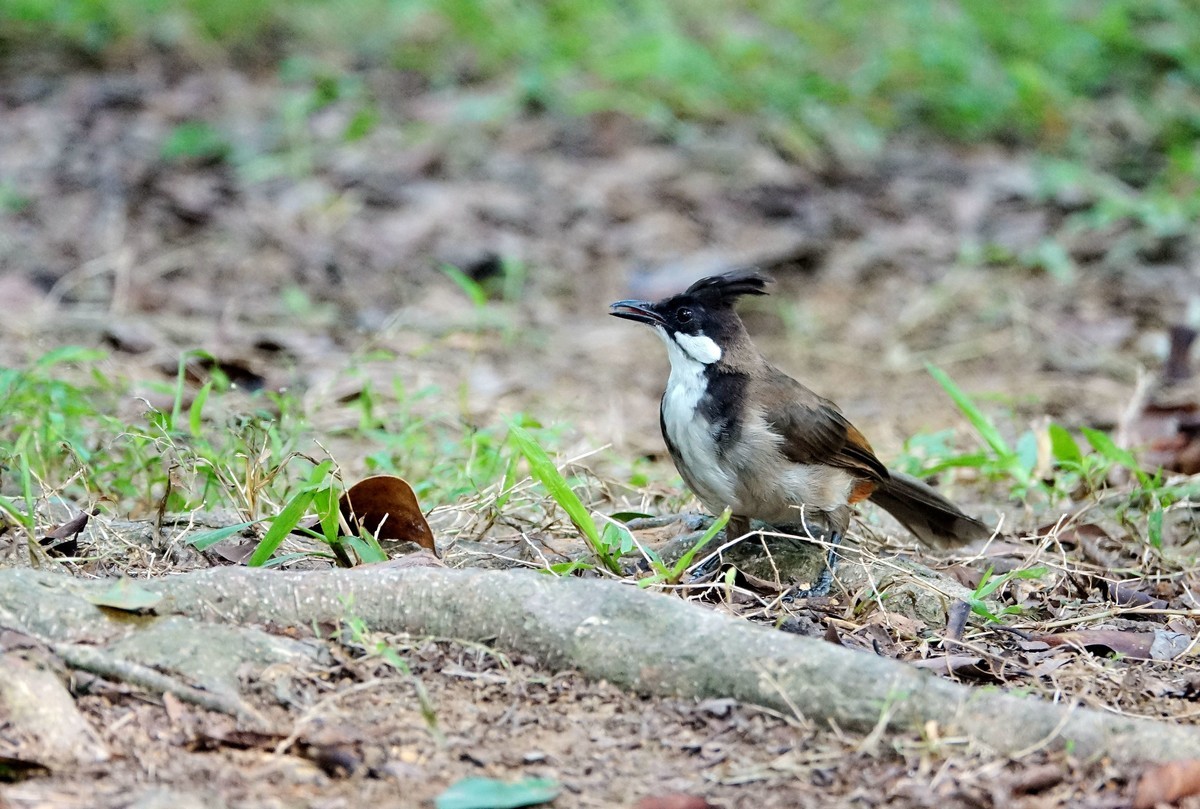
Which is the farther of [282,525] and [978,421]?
[978,421]

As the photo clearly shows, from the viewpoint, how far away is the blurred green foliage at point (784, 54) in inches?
399

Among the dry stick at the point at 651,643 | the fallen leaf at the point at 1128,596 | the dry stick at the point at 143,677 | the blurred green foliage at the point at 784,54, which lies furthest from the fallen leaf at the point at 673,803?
the blurred green foliage at the point at 784,54

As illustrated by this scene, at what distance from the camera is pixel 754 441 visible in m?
4.26

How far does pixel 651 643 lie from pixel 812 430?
1479 mm

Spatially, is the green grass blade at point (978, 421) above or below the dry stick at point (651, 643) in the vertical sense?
below

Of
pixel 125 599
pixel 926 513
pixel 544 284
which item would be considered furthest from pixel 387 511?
pixel 544 284

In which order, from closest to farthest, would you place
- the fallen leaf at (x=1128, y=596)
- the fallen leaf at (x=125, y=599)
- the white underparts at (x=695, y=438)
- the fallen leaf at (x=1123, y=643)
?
the fallen leaf at (x=125, y=599) → the fallen leaf at (x=1123, y=643) → the fallen leaf at (x=1128, y=596) → the white underparts at (x=695, y=438)

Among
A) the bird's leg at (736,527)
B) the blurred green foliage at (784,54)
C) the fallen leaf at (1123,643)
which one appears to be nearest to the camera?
the fallen leaf at (1123,643)

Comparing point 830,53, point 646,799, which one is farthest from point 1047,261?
point 646,799

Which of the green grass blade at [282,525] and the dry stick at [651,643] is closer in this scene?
the dry stick at [651,643]

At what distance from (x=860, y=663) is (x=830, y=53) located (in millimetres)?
8844

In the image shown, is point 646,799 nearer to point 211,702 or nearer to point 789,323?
point 211,702

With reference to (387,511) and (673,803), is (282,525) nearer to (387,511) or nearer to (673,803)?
(387,511)

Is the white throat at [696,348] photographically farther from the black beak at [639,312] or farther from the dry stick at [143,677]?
the dry stick at [143,677]
